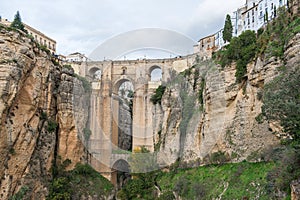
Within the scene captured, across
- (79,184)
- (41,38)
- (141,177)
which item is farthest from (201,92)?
(41,38)

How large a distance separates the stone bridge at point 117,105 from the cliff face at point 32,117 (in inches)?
127

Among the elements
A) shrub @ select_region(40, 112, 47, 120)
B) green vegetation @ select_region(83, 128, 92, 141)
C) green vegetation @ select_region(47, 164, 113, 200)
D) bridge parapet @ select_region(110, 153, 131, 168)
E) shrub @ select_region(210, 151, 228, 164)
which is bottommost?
green vegetation @ select_region(47, 164, 113, 200)

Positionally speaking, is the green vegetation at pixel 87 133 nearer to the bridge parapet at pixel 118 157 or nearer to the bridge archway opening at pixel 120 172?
the bridge parapet at pixel 118 157

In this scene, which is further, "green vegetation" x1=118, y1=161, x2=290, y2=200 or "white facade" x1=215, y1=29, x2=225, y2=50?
"white facade" x1=215, y1=29, x2=225, y2=50

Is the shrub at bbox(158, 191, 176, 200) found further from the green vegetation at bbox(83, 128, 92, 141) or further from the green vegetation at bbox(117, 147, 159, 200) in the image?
the green vegetation at bbox(83, 128, 92, 141)

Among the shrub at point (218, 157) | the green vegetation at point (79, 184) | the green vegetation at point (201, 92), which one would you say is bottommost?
the green vegetation at point (79, 184)

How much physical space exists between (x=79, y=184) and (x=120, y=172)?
7271 mm

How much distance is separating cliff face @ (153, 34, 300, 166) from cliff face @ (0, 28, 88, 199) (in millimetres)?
8793

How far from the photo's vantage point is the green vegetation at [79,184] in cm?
2959

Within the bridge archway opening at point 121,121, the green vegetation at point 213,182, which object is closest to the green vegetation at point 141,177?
the green vegetation at point 213,182

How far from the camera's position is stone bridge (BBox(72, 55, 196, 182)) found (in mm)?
37062

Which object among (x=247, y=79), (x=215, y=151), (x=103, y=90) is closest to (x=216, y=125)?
(x=215, y=151)

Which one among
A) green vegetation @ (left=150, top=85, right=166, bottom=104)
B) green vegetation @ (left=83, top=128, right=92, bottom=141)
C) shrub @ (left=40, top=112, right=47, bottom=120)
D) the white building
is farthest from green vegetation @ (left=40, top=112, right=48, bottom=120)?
the white building

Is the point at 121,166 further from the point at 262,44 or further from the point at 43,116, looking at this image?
the point at 262,44
